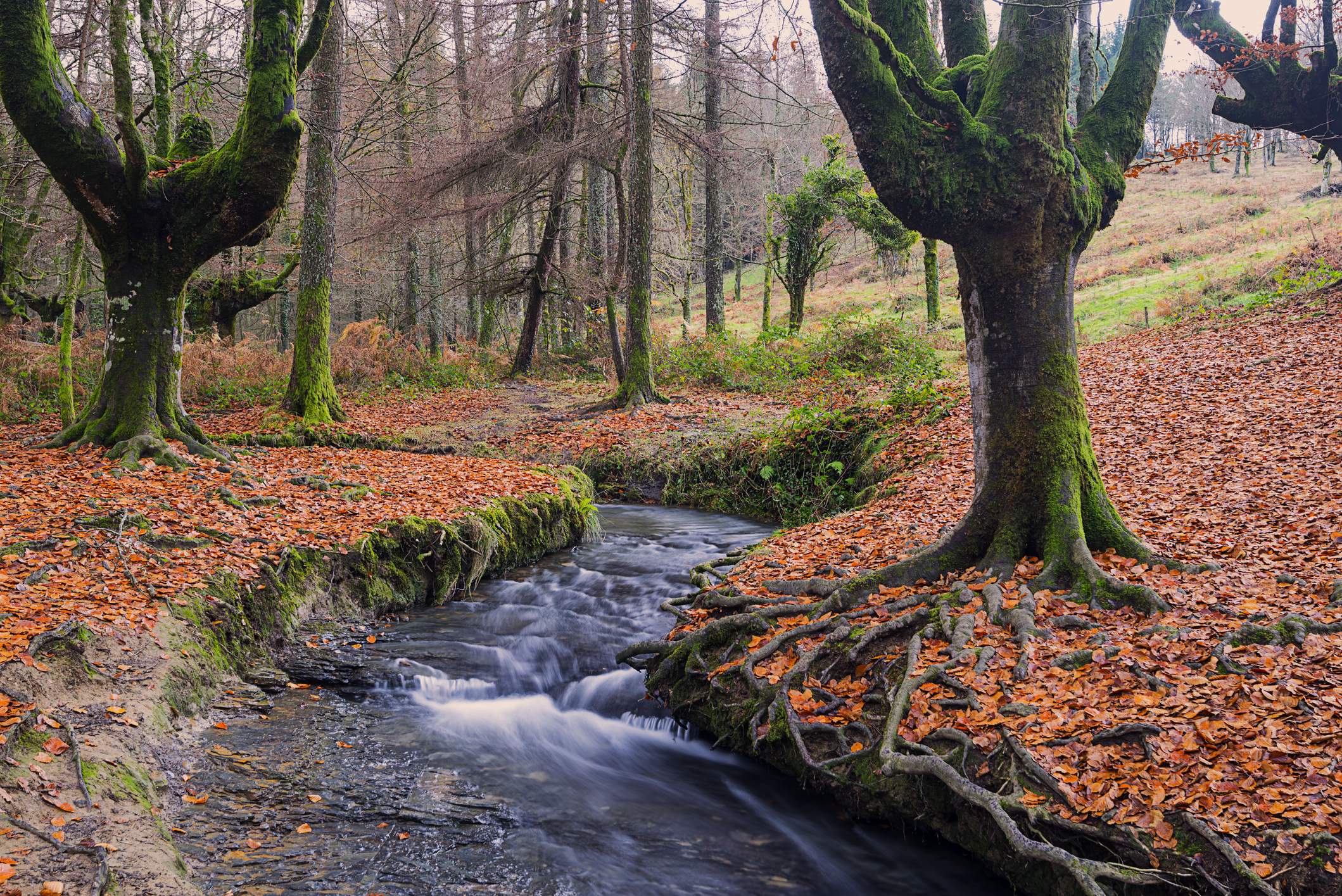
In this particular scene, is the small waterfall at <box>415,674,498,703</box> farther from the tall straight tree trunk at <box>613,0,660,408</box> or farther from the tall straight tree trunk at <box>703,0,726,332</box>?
the tall straight tree trunk at <box>703,0,726,332</box>

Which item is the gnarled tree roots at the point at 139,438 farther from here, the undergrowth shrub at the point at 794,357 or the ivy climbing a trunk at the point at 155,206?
the undergrowth shrub at the point at 794,357

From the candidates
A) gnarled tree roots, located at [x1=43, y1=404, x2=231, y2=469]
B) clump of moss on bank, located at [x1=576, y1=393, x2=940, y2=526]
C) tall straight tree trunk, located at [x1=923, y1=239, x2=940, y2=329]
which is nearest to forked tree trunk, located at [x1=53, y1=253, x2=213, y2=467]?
gnarled tree roots, located at [x1=43, y1=404, x2=231, y2=469]

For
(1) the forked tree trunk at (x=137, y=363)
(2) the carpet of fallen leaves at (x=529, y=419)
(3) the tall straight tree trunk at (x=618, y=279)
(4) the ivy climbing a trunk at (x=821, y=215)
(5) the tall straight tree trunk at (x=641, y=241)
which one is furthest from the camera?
(4) the ivy climbing a trunk at (x=821, y=215)

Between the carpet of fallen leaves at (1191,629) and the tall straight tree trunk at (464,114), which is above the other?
the tall straight tree trunk at (464,114)

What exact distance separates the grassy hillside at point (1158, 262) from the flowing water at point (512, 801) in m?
15.6

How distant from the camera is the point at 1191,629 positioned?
4723 mm

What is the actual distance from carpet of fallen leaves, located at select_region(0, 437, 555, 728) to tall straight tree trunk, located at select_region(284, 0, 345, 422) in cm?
344

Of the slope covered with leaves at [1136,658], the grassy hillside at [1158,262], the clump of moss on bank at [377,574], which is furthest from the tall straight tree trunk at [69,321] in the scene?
the grassy hillside at [1158,262]

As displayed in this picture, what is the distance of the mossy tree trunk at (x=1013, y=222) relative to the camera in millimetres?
5594

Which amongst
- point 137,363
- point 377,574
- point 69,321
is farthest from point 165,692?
point 69,321

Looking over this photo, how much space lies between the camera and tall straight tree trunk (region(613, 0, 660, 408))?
50.6 feet

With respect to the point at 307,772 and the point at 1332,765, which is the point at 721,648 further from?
the point at 1332,765

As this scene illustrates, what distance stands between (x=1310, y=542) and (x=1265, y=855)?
3.59m

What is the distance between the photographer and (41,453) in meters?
8.57
